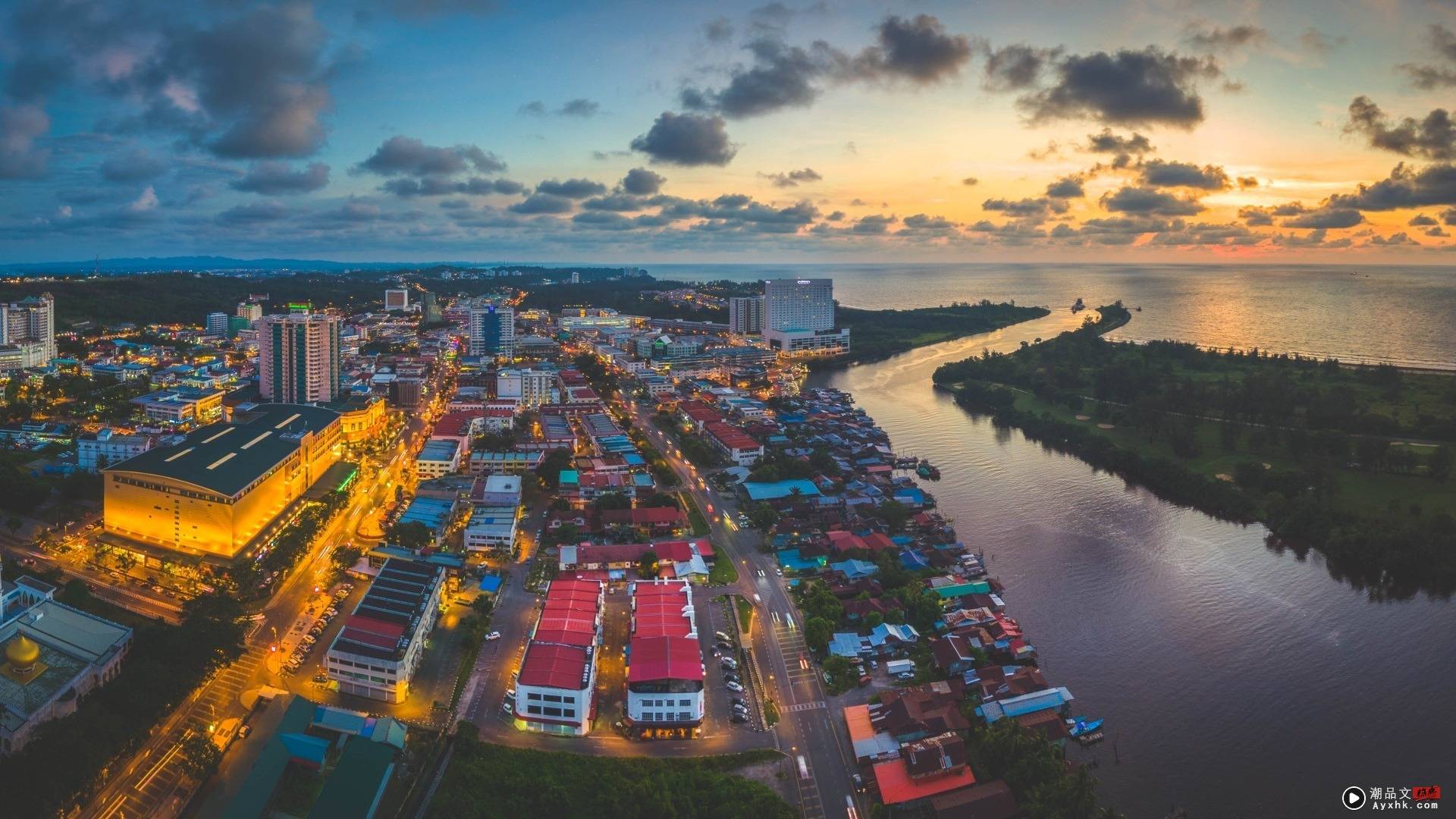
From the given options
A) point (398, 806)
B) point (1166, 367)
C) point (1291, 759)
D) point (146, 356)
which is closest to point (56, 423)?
point (146, 356)

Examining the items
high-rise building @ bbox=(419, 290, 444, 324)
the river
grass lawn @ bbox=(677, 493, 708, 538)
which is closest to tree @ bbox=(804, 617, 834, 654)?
the river

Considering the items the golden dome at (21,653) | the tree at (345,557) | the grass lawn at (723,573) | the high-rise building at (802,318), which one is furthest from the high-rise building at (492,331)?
the golden dome at (21,653)

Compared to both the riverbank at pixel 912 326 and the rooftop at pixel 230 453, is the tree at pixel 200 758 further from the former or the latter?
the riverbank at pixel 912 326

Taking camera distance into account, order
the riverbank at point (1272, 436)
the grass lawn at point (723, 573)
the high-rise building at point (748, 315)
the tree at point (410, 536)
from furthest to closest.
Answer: the high-rise building at point (748, 315) < the riverbank at point (1272, 436) < the tree at point (410, 536) < the grass lawn at point (723, 573)

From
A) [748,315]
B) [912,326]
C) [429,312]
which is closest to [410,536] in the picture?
[748,315]

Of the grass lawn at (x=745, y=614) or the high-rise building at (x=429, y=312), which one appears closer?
the grass lawn at (x=745, y=614)

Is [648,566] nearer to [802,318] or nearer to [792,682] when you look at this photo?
[792,682]

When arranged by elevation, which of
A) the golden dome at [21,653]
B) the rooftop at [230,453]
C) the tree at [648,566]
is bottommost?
the tree at [648,566]
